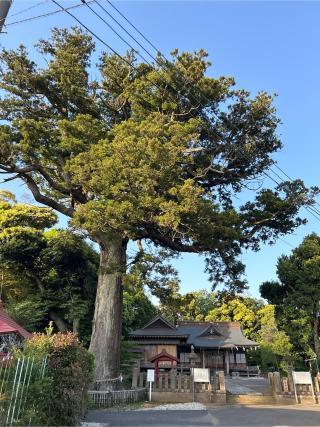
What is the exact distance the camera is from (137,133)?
532 inches

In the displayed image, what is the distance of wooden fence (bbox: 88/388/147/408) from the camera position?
13832 mm

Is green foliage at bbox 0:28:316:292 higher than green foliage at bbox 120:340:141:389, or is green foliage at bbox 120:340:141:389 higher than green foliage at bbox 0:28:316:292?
green foliage at bbox 0:28:316:292

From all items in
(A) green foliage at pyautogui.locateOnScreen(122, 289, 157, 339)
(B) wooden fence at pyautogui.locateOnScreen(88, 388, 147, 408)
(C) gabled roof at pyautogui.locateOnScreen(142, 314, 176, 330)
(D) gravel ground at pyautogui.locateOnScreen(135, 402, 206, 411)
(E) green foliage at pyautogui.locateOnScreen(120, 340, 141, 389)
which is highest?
(A) green foliage at pyautogui.locateOnScreen(122, 289, 157, 339)

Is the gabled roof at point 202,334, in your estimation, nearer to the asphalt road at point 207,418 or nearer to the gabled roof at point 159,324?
the gabled roof at point 159,324

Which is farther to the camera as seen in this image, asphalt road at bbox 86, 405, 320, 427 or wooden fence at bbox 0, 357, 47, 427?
asphalt road at bbox 86, 405, 320, 427

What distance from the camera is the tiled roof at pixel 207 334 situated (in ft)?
101

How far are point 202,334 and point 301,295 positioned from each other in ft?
57.2

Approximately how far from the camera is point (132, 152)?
1267cm

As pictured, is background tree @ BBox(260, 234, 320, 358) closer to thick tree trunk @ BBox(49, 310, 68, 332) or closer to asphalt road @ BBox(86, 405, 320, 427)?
asphalt road @ BBox(86, 405, 320, 427)

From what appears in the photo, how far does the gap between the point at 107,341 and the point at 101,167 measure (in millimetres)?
6628

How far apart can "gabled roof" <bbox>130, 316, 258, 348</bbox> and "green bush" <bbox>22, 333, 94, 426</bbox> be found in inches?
892

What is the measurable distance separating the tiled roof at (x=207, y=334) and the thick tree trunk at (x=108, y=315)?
602 inches

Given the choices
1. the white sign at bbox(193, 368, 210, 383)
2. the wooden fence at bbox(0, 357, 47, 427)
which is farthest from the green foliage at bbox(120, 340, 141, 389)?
the wooden fence at bbox(0, 357, 47, 427)

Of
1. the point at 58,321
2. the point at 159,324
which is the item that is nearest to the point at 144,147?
the point at 58,321
